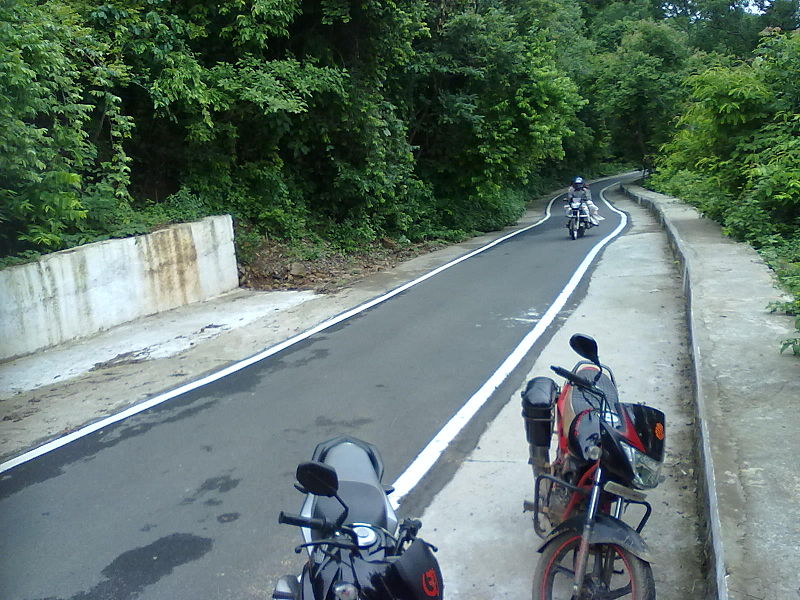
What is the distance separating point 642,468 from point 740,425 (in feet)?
7.70

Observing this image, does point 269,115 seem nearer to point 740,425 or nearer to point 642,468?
point 740,425

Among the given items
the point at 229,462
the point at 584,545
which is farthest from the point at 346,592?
the point at 229,462

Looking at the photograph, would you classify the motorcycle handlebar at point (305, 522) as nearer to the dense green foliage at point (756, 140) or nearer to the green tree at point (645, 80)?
the dense green foliage at point (756, 140)

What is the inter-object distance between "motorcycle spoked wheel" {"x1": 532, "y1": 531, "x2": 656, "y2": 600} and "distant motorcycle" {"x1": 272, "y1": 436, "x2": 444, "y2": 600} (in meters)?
0.96

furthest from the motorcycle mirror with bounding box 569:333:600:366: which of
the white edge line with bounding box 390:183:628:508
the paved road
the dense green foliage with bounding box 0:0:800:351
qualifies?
the dense green foliage with bounding box 0:0:800:351

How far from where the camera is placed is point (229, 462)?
6.06 meters

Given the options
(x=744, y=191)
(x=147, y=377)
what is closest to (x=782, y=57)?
(x=744, y=191)

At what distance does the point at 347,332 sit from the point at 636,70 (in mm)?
37873

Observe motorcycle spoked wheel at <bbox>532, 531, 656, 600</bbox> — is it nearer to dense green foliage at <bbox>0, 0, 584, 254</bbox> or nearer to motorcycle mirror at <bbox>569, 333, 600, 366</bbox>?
motorcycle mirror at <bbox>569, 333, 600, 366</bbox>

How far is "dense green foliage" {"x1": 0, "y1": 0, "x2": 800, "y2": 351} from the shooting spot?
35.6 feet

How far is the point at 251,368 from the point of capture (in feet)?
28.6

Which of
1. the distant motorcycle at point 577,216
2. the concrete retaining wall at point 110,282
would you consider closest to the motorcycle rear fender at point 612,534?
the concrete retaining wall at point 110,282

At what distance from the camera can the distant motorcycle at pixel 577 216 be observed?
66.1 feet

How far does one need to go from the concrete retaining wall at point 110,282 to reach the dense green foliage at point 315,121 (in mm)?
397
